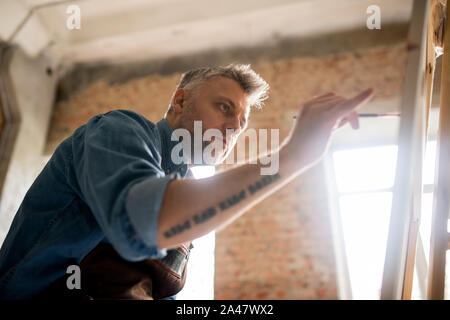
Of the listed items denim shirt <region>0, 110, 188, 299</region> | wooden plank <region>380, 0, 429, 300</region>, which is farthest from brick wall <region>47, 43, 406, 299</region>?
wooden plank <region>380, 0, 429, 300</region>

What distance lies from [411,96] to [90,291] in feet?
2.65

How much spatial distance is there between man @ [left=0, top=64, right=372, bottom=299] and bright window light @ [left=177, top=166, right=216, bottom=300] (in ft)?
8.84

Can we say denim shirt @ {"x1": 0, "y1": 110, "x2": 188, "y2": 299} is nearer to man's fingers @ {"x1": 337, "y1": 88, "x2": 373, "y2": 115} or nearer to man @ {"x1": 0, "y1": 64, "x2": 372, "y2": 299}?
man @ {"x1": 0, "y1": 64, "x2": 372, "y2": 299}

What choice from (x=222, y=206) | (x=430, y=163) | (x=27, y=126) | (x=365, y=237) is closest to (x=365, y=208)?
(x=365, y=237)

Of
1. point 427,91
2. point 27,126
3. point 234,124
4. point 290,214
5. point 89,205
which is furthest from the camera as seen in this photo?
point 27,126

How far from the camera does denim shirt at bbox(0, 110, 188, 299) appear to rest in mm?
752

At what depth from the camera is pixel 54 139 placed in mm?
4750

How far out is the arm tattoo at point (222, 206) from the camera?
758 millimetres

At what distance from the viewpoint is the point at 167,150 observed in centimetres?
126

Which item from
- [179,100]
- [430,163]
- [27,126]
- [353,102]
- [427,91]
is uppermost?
[27,126]

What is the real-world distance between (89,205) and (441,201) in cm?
80

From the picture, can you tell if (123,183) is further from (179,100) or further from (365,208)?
(365,208)

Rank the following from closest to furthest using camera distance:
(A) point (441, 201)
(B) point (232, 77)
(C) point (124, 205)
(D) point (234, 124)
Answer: (C) point (124, 205) → (A) point (441, 201) → (D) point (234, 124) → (B) point (232, 77)

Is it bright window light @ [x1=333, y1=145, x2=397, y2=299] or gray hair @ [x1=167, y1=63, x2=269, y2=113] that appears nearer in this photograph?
gray hair @ [x1=167, y1=63, x2=269, y2=113]
